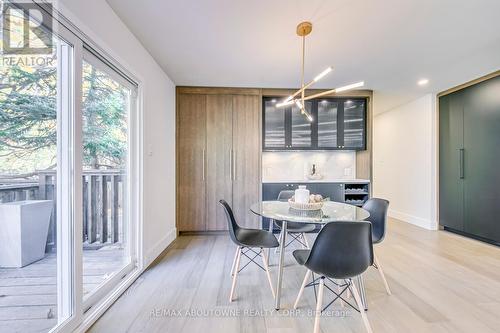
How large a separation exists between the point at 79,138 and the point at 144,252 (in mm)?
1484

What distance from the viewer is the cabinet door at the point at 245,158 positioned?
3.69 m

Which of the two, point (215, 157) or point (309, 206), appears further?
point (215, 157)

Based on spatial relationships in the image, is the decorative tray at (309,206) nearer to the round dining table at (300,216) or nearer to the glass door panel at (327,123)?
the round dining table at (300,216)

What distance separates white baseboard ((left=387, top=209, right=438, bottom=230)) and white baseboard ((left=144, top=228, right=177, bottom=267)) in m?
4.51

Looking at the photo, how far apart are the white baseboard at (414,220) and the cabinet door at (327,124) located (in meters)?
2.24

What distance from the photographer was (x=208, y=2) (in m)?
1.77

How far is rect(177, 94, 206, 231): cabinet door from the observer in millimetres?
3649

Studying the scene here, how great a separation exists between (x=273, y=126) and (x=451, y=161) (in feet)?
10.2

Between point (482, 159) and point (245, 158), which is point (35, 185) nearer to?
point (245, 158)

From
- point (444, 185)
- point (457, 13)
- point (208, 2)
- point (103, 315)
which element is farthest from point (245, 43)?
point (444, 185)

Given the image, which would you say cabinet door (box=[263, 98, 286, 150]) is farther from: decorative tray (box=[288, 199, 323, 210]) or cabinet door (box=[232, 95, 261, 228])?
decorative tray (box=[288, 199, 323, 210])

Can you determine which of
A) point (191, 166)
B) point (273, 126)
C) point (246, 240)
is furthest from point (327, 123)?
point (246, 240)

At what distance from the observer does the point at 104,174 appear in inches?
80.8

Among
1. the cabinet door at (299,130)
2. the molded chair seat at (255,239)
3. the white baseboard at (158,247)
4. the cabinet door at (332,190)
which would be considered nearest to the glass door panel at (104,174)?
the white baseboard at (158,247)
